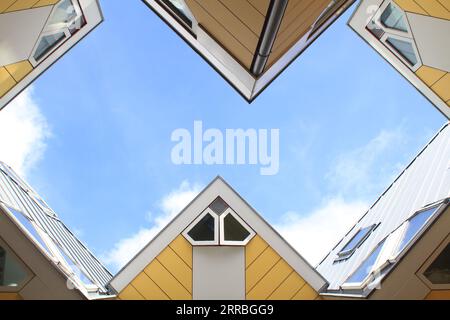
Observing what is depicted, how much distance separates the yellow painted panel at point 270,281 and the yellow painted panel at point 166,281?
1.01 m

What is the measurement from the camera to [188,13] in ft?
18.5

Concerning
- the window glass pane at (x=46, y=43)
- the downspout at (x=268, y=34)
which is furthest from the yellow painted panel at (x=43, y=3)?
the downspout at (x=268, y=34)

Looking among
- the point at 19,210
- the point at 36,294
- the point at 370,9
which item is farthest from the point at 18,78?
the point at 370,9

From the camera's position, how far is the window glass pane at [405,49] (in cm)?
554

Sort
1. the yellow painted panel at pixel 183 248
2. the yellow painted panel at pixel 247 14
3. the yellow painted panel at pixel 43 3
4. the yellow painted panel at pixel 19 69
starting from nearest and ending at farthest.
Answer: the yellow painted panel at pixel 247 14 < the yellow painted panel at pixel 43 3 < the yellow painted panel at pixel 19 69 < the yellow painted panel at pixel 183 248

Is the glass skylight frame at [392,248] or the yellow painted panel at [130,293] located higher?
the yellow painted panel at [130,293]

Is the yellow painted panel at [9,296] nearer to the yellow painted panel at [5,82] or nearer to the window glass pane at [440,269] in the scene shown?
the yellow painted panel at [5,82]

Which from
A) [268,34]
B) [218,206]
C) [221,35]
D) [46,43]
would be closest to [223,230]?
[218,206]

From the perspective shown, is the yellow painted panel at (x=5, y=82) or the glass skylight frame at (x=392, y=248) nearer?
the glass skylight frame at (x=392, y=248)

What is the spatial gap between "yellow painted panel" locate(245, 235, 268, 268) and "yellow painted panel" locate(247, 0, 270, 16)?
12.4 feet

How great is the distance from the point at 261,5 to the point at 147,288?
14.6 feet

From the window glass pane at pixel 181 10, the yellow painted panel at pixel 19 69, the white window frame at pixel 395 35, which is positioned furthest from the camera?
the window glass pane at pixel 181 10

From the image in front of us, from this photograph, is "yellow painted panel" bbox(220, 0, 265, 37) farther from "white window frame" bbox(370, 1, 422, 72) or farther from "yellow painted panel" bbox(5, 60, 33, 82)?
"yellow painted panel" bbox(5, 60, 33, 82)
